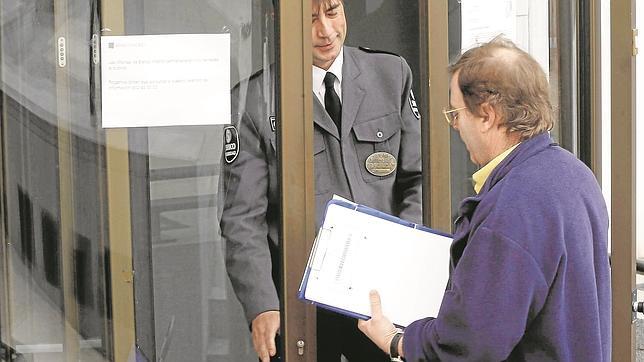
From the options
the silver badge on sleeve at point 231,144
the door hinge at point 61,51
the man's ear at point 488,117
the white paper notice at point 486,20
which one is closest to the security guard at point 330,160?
the silver badge on sleeve at point 231,144

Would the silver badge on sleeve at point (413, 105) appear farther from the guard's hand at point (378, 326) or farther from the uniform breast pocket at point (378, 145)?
the guard's hand at point (378, 326)

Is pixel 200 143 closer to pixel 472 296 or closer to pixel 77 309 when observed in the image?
pixel 77 309

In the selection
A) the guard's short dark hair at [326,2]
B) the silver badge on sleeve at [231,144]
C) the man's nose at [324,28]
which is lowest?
the silver badge on sleeve at [231,144]

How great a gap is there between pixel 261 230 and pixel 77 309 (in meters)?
0.47

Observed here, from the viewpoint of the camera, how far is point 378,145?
215 cm

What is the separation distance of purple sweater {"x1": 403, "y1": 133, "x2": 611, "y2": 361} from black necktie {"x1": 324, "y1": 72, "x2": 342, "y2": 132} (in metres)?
0.61

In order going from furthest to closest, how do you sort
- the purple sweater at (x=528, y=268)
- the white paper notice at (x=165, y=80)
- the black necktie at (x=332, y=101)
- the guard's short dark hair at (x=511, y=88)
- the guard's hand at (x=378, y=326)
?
the black necktie at (x=332, y=101), the white paper notice at (x=165, y=80), the guard's hand at (x=378, y=326), the guard's short dark hair at (x=511, y=88), the purple sweater at (x=528, y=268)

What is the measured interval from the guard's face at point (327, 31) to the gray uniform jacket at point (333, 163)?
0.17ft

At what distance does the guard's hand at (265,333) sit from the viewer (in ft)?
6.74

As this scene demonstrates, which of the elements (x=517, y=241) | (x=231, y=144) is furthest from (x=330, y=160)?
(x=517, y=241)

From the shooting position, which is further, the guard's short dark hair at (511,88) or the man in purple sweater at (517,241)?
the guard's short dark hair at (511,88)

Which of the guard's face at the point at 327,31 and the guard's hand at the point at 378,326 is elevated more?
the guard's face at the point at 327,31

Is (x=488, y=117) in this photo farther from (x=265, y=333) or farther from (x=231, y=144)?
(x=265, y=333)

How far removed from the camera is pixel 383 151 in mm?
2148
